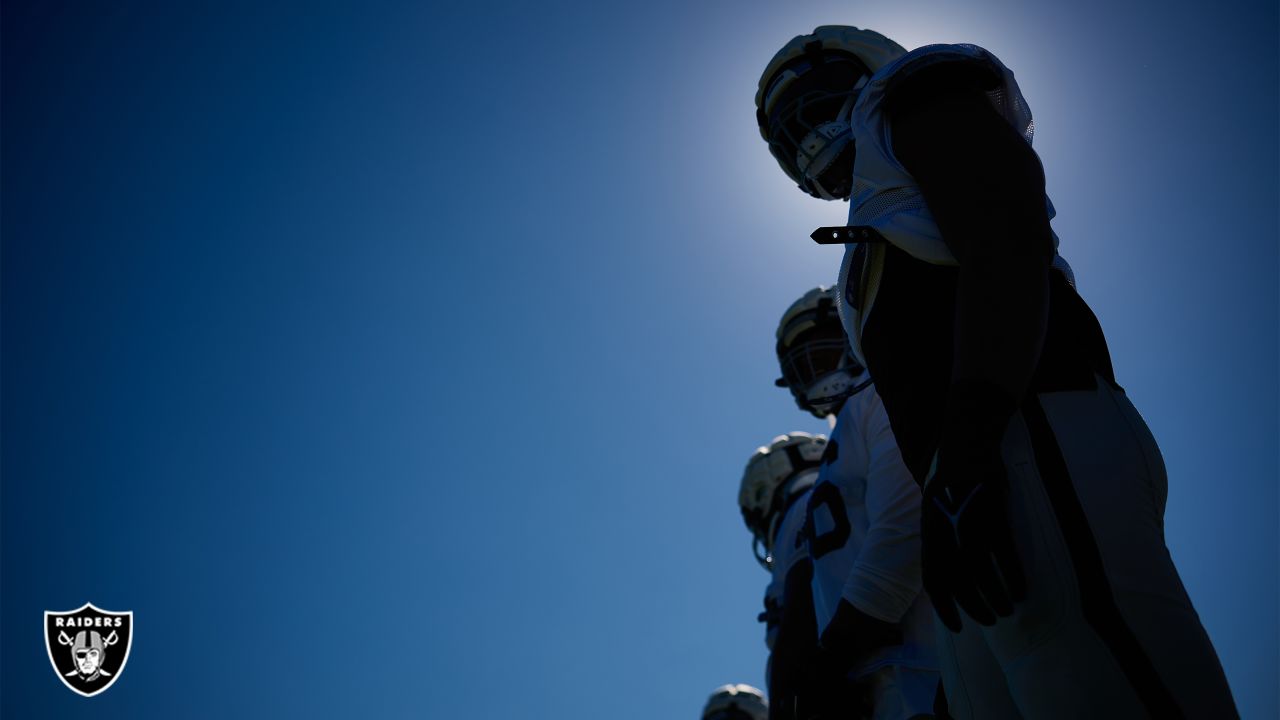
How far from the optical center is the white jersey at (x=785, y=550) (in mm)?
5181

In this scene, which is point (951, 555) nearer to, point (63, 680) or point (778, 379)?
point (778, 379)

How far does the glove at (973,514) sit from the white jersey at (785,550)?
129 inches

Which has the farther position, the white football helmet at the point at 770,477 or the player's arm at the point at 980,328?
the white football helmet at the point at 770,477

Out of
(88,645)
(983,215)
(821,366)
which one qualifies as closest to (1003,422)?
(983,215)

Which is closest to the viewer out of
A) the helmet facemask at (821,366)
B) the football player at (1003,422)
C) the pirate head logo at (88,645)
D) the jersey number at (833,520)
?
the football player at (1003,422)

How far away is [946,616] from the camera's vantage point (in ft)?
5.61

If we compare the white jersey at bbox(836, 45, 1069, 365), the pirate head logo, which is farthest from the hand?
the pirate head logo

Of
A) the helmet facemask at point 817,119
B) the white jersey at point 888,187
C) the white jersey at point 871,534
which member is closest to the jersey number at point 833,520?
the white jersey at point 871,534

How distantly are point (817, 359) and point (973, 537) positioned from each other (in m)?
5.00

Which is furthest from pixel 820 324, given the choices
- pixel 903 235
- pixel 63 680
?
pixel 63 680

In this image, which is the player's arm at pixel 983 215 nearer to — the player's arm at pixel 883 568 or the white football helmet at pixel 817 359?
the player's arm at pixel 883 568

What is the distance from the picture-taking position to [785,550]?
5.54 meters

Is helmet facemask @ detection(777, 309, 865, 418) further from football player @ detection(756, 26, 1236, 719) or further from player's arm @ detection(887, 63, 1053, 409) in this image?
player's arm @ detection(887, 63, 1053, 409)

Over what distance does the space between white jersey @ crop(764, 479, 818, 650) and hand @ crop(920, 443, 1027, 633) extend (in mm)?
3283
